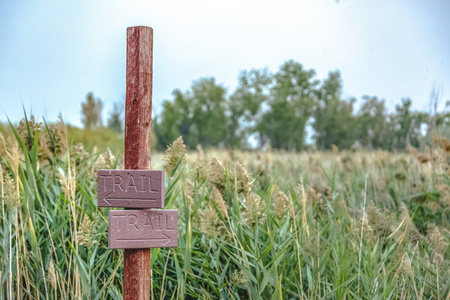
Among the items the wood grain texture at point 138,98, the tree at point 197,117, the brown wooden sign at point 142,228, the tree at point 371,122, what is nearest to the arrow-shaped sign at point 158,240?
the brown wooden sign at point 142,228

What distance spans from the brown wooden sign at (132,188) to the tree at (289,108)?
23.5 meters

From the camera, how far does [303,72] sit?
97.0 ft

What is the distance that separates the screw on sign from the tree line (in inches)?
870

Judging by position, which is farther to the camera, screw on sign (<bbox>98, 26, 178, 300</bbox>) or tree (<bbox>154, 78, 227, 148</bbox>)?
tree (<bbox>154, 78, 227, 148</bbox>)

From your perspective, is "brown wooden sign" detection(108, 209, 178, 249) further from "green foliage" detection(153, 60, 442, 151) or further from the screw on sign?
"green foliage" detection(153, 60, 442, 151)

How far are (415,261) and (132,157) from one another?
5.71 feet

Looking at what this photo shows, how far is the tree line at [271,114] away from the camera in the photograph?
26.2m

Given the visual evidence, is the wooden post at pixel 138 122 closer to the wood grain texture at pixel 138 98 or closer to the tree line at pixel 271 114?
the wood grain texture at pixel 138 98

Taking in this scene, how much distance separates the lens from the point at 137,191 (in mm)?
1713

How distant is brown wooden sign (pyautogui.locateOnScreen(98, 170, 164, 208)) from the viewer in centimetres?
171

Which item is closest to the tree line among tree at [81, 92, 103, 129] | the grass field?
tree at [81, 92, 103, 129]

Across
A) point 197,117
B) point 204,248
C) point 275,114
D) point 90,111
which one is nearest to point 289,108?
point 275,114

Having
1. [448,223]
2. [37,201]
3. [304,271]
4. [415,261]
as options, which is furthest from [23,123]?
[448,223]

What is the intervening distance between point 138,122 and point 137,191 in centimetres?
27
